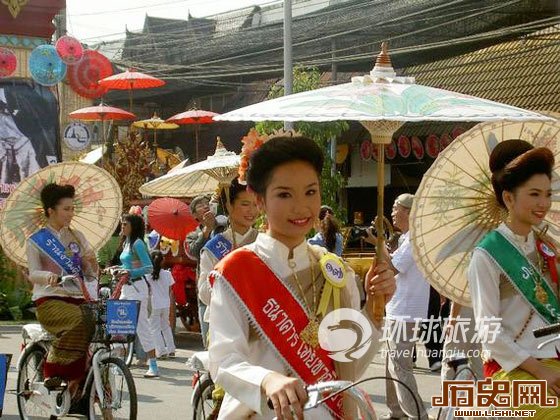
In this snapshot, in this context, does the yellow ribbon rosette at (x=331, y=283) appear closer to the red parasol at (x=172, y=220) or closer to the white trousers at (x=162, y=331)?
the white trousers at (x=162, y=331)

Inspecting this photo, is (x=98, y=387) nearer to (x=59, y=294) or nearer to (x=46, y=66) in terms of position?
(x=59, y=294)

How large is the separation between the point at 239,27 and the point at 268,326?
80.5 feet

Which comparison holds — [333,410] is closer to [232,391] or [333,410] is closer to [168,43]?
[232,391]

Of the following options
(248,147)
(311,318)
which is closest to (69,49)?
(248,147)

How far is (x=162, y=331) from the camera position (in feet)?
44.4

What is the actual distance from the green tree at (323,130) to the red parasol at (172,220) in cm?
310

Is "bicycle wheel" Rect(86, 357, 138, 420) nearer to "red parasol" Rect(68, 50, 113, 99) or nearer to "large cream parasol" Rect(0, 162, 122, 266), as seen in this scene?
"large cream parasol" Rect(0, 162, 122, 266)

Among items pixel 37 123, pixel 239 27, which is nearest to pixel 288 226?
pixel 37 123

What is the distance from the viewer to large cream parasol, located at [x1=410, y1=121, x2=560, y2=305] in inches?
224

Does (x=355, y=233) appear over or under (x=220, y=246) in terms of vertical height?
over

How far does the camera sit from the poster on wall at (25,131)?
1973cm

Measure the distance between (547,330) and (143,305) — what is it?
8.97 meters

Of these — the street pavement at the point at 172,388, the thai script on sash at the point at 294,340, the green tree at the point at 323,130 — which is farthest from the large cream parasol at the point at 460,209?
the green tree at the point at 323,130

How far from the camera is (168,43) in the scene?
30.6 m
